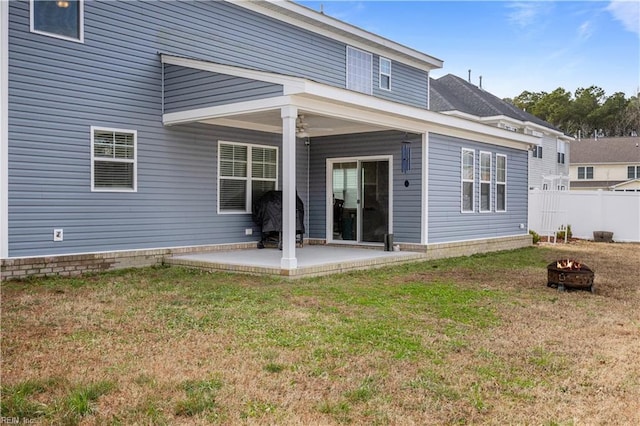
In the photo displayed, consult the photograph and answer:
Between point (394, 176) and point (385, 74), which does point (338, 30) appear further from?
point (394, 176)

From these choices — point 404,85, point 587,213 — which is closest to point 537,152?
point 587,213

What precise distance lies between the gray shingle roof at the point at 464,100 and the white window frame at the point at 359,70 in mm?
7909

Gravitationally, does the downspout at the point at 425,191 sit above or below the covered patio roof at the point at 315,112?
below

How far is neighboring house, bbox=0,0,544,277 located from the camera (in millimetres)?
7867

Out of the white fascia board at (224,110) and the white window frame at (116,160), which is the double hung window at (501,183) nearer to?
the white fascia board at (224,110)

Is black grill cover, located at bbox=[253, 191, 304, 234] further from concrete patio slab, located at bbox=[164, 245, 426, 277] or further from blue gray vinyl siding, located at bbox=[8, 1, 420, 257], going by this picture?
concrete patio slab, located at bbox=[164, 245, 426, 277]

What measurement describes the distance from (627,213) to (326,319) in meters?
15.4

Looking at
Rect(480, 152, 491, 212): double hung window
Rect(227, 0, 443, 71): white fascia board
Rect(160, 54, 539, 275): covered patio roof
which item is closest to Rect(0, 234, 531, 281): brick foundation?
Rect(480, 152, 491, 212): double hung window

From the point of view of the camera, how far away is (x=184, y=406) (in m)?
3.18

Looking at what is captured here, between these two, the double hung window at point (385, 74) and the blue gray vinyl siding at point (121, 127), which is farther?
the double hung window at point (385, 74)

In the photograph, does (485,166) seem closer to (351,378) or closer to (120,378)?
(351,378)

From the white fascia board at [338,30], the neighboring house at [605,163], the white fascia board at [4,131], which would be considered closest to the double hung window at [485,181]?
the white fascia board at [338,30]

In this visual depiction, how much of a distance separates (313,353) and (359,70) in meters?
10.8

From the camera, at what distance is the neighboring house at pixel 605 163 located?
36778 mm
